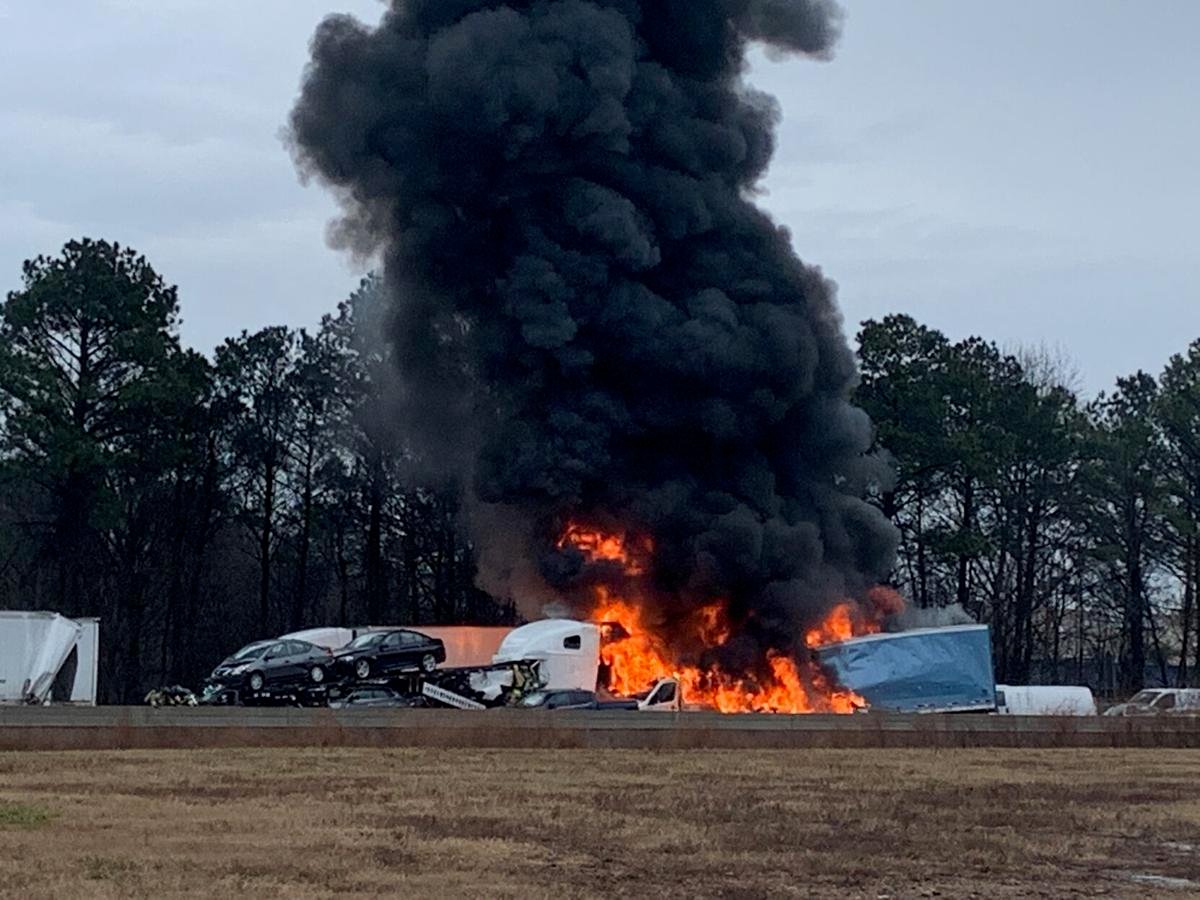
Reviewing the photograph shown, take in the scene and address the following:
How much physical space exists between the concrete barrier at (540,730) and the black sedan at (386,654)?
8.94 metres

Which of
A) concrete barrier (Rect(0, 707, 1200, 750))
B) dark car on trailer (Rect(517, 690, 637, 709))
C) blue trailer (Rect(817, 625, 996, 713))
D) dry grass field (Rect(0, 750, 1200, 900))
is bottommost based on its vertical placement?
dry grass field (Rect(0, 750, 1200, 900))

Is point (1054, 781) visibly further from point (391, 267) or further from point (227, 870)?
point (391, 267)

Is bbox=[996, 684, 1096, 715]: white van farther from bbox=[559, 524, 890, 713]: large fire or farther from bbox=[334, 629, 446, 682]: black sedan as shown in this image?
bbox=[334, 629, 446, 682]: black sedan

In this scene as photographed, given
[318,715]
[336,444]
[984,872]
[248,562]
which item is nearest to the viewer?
[984,872]

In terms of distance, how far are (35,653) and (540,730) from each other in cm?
1698

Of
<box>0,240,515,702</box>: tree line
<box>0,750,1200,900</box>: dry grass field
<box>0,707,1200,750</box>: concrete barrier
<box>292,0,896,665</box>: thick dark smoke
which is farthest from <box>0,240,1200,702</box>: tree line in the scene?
<box>0,750,1200,900</box>: dry grass field

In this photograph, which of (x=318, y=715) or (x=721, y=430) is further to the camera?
(x=721, y=430)

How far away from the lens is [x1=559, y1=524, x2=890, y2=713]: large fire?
55.5 meters

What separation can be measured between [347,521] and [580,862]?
60517 millimetres

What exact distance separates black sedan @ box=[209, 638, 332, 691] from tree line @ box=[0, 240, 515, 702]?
17.7 meters

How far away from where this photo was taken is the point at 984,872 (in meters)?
17.5

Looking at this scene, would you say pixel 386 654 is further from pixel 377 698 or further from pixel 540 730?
pixel 540 730

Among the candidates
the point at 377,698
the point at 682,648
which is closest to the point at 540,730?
the point at 377,698

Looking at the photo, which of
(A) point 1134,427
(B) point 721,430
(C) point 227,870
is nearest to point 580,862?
(C) point 227,870
